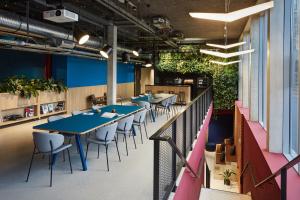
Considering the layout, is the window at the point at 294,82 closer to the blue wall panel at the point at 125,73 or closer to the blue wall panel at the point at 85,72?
the blue wall panel at the point at 85,72

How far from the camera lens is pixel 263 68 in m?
7.15

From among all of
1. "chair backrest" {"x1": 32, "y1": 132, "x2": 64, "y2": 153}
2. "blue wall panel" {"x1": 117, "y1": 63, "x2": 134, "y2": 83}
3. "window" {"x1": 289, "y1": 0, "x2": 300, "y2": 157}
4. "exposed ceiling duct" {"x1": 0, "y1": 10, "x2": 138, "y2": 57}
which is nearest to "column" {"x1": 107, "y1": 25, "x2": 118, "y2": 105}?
"exposed ceiling duct" {"x1": 0, "y1": 10, "x2": 138, "y2": 57}

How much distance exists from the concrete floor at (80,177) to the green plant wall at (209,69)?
8.90 meters

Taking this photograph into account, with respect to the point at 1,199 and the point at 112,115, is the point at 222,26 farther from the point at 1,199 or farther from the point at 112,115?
the point at 1,199

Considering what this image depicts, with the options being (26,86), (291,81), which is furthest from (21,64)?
(291,81)

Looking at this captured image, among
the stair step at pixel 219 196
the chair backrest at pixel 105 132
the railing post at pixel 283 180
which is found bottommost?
the stair step at pixel 219 196

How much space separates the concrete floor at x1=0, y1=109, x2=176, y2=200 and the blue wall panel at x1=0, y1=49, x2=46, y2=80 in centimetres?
523

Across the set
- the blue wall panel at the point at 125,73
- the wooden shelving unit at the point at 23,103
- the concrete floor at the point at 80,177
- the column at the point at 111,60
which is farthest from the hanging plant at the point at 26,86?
the blue wall panel at the point at 125,73

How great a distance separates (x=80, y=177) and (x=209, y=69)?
12298 millimetres

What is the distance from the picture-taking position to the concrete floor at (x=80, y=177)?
3697mm

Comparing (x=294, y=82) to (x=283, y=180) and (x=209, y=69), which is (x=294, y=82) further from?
(x=209, y=69)

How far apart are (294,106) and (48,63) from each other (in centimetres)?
1015

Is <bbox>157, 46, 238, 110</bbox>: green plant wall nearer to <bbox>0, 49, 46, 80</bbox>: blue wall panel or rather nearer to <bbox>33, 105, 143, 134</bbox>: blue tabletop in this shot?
<bbox>0, 49, 46, 80</bbox>: blue wall panel

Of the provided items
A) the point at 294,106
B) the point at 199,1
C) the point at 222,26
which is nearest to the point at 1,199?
the point at 294,106
